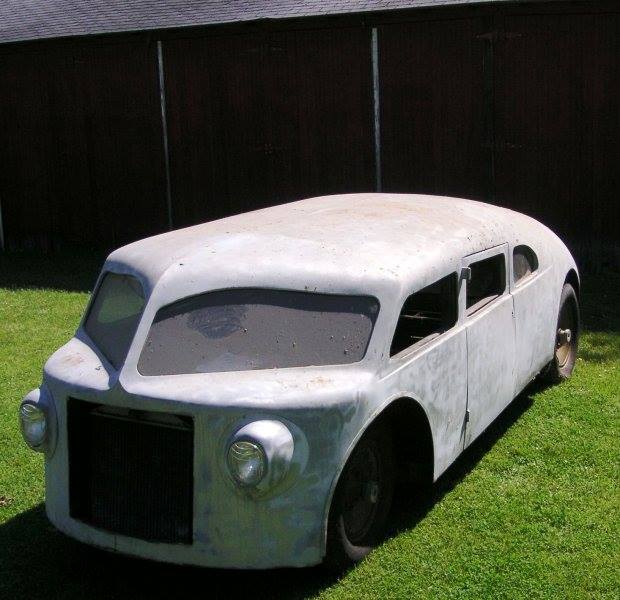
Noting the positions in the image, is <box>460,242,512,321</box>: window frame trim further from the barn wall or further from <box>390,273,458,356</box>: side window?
the barn wall

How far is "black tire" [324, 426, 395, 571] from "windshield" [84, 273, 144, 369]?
1.17m

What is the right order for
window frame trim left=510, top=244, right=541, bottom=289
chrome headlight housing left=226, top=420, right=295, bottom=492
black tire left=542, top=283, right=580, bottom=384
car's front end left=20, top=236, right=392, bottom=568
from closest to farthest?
chrome headlight housing left=226, top=420, right=295, bottom=492
car's front end left=20, top=236, right=392, bottom=568
window frame trim left=510, top=244, right=541, bottom=289
black tire left=542, top=283, right=580, bottom=384

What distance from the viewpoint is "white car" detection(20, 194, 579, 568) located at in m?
3.89

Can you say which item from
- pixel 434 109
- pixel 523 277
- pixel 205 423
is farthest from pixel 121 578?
pixel 434 109

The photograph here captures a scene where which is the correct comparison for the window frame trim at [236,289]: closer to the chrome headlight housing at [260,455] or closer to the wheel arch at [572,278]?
the chrome headlight housing at [260,455]

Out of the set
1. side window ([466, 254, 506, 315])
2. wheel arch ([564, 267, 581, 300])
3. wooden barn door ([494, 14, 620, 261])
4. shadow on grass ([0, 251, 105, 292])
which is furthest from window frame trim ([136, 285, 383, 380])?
wooden barn door ([494, 14, 620, 261])

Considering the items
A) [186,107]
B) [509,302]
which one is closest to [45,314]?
[186,107]

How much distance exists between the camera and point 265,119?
46.5 ft

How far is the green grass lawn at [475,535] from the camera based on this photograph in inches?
166

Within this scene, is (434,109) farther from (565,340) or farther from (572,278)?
(565,340)

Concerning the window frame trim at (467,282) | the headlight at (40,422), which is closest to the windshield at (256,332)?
the headlight at (40,422)

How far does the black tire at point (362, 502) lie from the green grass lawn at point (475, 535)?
0.35 feet

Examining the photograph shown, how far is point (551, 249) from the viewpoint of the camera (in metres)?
6.60

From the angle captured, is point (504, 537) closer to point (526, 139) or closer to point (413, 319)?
point (413, 319)
